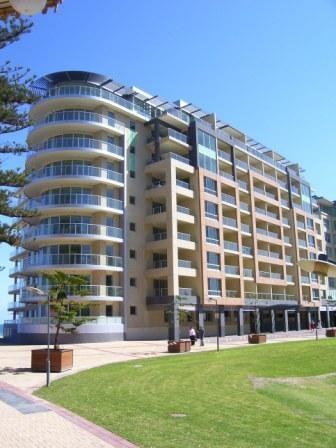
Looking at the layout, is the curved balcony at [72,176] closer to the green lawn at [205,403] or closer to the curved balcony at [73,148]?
the curved balcony at [73,148]

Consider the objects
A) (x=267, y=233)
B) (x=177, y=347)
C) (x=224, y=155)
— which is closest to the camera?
(x=177, y=347)

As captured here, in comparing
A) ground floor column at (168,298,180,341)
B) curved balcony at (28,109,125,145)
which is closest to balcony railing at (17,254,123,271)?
ground floor column at (168,298,180,341)

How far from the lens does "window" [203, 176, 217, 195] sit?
53.0m

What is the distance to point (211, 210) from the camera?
53062 millimetres

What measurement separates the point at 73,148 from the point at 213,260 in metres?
18.7

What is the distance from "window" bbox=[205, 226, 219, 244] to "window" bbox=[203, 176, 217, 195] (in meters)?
4.28

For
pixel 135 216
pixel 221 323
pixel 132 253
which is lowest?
pixel 221 323

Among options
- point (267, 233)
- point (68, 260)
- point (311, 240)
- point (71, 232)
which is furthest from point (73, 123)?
point (311, 240)

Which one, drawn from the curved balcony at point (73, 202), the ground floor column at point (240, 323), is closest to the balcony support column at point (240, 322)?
the ground floor column at point (240, 323)

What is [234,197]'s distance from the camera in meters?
58.6

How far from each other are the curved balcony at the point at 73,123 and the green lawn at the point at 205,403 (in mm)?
28514

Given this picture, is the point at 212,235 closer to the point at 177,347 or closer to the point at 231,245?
the point at 231,245

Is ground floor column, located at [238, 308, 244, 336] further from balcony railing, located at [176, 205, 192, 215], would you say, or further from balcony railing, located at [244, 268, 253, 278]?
balcony railing, located at [176, 205, 192, 215]

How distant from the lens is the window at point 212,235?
169 feet
